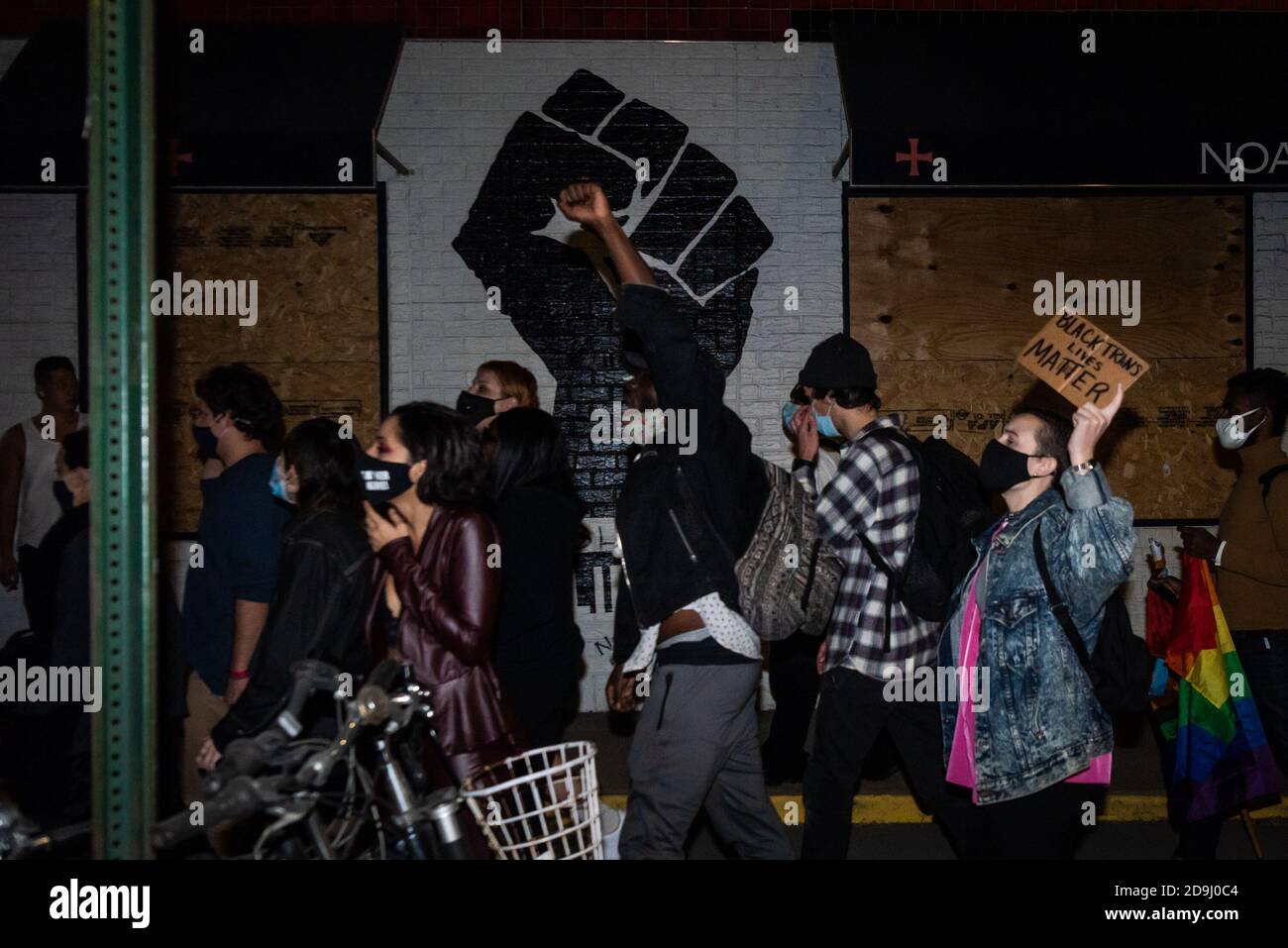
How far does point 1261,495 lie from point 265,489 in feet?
15.5

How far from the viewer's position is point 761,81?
8641 mm

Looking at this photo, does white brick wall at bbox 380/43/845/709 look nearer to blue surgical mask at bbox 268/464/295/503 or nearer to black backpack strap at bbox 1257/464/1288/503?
black backpack strap at bbox 1257/464/1288/503

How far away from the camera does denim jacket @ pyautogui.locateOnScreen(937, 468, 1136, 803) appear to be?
13.1ft

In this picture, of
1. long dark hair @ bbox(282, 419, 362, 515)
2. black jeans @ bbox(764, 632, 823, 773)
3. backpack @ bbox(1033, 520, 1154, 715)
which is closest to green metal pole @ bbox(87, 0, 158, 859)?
long dark hair @ bbox(282, 419, 362, 515)

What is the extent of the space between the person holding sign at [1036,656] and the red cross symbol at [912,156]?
11.7 ft

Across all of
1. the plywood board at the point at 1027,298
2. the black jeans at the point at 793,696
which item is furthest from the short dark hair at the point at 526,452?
the plywood board at the point at 1027,298

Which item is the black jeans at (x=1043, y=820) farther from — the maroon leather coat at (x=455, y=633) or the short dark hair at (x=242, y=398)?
the short dark hair at (x=242, y=398)

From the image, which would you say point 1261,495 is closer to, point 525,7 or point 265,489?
point 265,489

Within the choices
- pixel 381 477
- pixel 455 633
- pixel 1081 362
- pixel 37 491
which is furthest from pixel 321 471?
pixel 37 491

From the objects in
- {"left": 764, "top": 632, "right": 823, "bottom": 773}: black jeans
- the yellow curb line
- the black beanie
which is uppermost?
the black beanie

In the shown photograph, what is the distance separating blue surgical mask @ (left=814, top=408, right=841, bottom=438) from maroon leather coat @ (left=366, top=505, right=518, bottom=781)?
172 centimetres

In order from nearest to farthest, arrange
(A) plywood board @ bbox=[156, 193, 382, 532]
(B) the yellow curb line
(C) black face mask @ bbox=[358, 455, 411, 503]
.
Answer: (C) black face mask @ bbox=[358, 455, 411, 503] → (B) the yellow curb line → (A) plywood board @ bbox=[156, 193, 382, 532]
